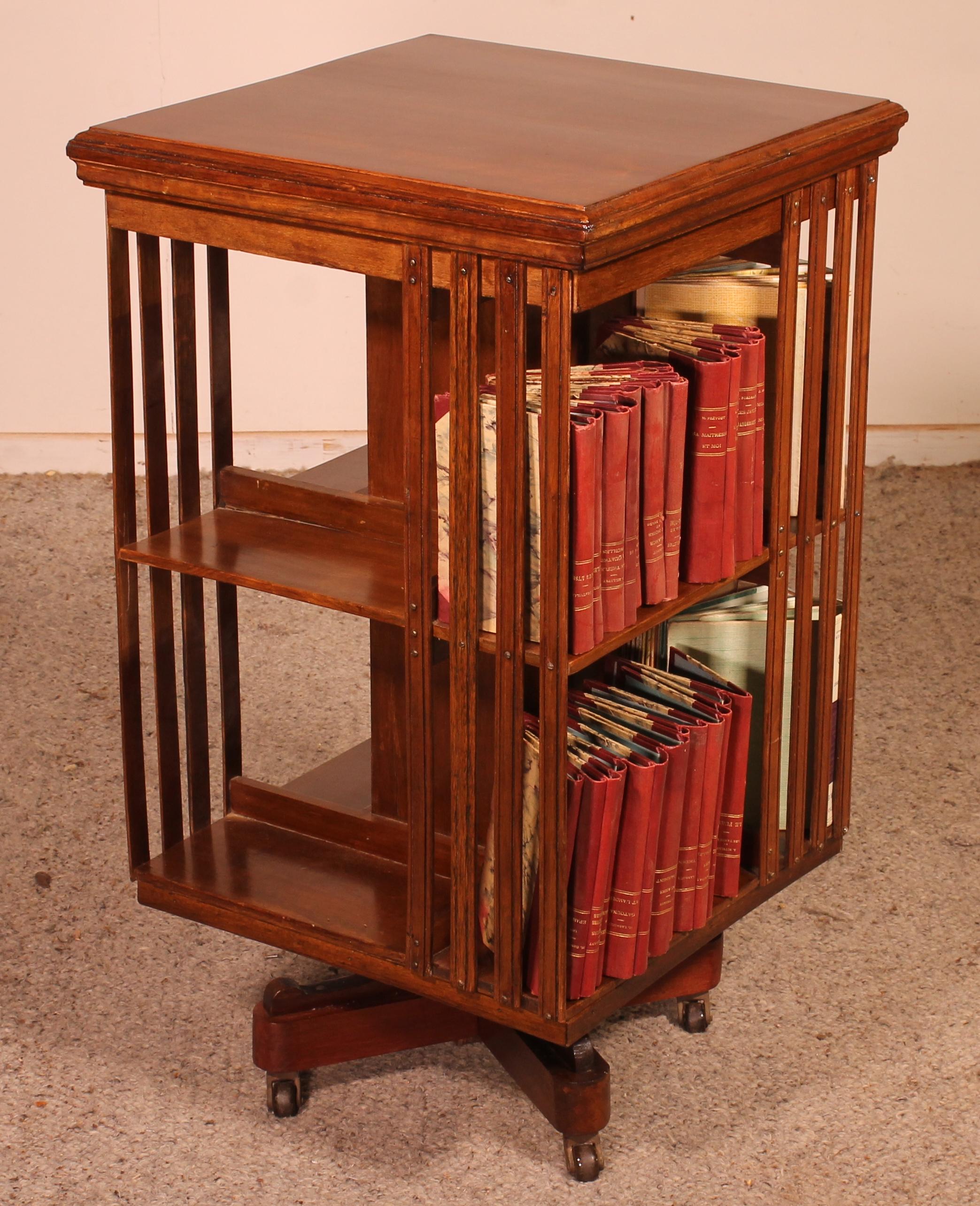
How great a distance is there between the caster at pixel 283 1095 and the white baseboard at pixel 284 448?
2353mm

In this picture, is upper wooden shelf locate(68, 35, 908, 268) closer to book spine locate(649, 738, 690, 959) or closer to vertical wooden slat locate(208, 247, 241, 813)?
vertical wooden slat locate(208, 247, 241, 813)

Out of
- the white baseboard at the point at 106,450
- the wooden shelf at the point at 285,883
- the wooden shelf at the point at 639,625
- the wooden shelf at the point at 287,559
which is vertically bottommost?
the white baseboard at the point at 106,450

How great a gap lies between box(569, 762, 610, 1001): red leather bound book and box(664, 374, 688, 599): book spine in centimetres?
22

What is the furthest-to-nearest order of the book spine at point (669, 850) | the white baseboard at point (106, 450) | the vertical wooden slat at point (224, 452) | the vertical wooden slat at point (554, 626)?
the white baseboard at point (106, 450), the vertical wooden slat at point (224, 452), the book spine at point (669, 850), the vertical wooden slat at point (554, 626)

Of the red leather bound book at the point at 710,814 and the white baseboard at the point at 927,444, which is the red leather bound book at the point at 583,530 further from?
the white baseboard at the point at 927,444

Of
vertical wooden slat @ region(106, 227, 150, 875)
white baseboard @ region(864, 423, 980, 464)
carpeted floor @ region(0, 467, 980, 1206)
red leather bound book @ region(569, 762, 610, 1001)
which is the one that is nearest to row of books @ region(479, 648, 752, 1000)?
red leather bound book @ region(569, 762, 610, 1001)

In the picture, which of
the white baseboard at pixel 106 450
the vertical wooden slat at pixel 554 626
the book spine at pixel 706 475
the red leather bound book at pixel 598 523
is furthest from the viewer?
the white baseboard at pixel 106 450

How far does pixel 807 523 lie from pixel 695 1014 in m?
0.75

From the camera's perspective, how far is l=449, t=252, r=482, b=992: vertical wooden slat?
5.70 ft

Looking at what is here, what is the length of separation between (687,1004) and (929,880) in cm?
56

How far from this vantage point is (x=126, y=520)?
207 cm

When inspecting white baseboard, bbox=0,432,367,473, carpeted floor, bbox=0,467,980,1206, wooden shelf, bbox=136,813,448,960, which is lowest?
carpeted floor, bbox=0,467,980,1206

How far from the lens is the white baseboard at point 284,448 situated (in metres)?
4.43

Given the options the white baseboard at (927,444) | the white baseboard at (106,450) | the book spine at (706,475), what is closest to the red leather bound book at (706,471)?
the book spine at (706,475)
